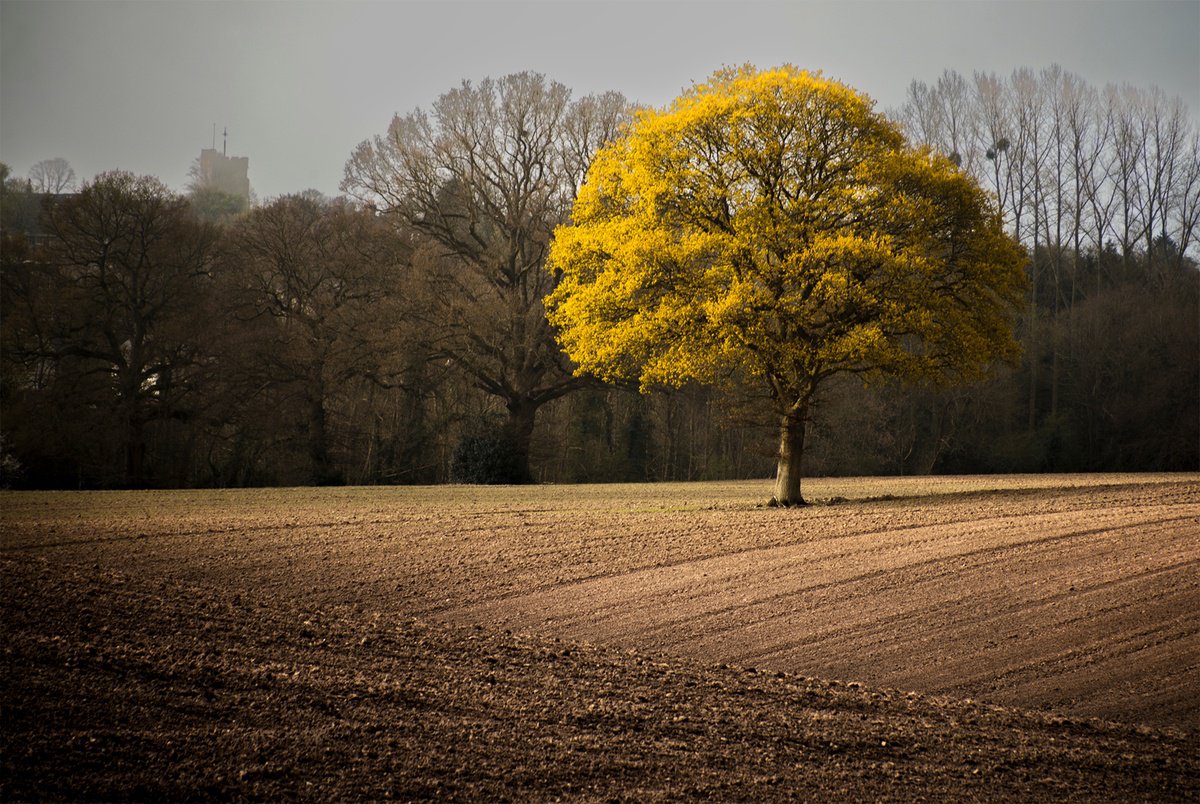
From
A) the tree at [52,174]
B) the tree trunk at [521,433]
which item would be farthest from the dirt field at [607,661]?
the tree at [52,174]

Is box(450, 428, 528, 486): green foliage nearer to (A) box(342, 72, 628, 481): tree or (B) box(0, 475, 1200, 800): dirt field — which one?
(A) box(342, 72, 628, 481): tree

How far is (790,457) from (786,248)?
4.50 metres

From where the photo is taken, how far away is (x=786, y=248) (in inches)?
763

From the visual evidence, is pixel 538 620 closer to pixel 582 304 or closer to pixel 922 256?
pixel 582 304

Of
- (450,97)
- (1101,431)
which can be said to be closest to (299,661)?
(450,97)

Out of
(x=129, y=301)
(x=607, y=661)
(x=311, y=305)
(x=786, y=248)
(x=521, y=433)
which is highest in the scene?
(x=311, y=305)

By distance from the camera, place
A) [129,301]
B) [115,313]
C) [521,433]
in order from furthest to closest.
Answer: [521,433], [129,301], [115,313]

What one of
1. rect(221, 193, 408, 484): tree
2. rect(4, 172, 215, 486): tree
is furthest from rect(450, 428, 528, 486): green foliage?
rect(4, 172, 215, 486): tree

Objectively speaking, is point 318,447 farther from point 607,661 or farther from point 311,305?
point 607,661

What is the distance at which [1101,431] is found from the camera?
43.0 metres

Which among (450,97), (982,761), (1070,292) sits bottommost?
(982,761)

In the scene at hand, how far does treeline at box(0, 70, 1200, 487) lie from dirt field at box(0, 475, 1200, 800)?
47.5 feet

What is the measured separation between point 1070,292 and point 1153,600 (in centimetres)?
4370

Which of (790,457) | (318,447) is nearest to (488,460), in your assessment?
(318,447)
